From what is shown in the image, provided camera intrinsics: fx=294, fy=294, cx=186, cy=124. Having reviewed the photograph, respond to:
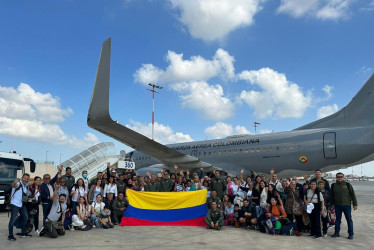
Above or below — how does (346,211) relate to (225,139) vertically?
below

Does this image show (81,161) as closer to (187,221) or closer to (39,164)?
(187,221)

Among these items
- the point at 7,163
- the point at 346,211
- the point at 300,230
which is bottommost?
the point at 300,230

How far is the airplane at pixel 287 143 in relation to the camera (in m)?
14.5

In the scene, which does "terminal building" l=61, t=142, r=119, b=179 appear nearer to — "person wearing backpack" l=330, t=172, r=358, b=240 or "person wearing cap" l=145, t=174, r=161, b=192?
"person wearing cap" l=145, t=174, r=161, b=192

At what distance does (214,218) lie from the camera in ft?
30.5

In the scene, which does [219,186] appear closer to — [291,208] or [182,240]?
[291,208]

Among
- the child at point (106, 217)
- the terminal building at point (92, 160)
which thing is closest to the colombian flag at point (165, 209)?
the child at point (106, 217)

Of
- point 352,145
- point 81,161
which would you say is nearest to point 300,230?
point 352,145

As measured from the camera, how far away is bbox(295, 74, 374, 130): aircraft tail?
16094 millimetres

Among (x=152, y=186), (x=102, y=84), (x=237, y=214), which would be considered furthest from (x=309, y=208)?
(x=102, y=84)

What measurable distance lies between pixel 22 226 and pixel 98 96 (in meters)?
6.22

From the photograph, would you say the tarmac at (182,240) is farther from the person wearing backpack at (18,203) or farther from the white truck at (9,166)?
the white truck at (9,166)

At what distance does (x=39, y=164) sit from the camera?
215ft

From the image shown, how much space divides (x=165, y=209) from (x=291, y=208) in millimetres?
4188
